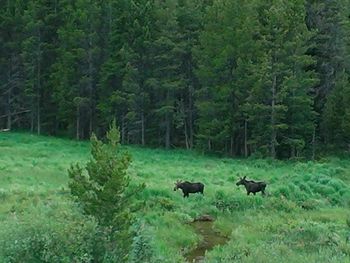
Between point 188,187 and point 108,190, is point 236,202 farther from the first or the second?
point 108,190

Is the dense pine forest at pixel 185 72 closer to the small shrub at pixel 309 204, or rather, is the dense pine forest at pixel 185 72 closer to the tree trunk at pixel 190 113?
the tree trunk at pixel 190 113

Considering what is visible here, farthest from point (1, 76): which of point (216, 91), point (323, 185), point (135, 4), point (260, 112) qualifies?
point (323, 185)

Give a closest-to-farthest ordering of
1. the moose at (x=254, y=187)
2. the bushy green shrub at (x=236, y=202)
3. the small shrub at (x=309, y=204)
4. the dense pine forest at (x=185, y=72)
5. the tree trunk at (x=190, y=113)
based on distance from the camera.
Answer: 1. the bushy green shrub at (x=236, y=202)
2. the small shrub at (x=309, y=204)
3. the moose at (x=254, y=187)
4. the dense pine forest at (x=185, y=72)
5. the tree trunk at (x=190, y=113)

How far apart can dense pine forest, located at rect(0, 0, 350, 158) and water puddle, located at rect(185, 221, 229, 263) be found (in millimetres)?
19803

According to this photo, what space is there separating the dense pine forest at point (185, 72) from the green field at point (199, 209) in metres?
Answer: 5.39

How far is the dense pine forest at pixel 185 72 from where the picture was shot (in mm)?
43000

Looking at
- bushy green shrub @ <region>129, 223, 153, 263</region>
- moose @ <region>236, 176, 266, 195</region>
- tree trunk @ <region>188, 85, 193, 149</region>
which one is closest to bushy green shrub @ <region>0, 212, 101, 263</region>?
bushy green shrub @ <region>129, 223, 153, 263</region>

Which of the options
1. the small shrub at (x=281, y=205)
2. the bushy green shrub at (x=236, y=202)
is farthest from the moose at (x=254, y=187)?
the small shrub at (x=281, y=205)

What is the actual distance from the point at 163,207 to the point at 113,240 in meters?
9.88

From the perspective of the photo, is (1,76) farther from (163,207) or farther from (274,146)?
(163,207)

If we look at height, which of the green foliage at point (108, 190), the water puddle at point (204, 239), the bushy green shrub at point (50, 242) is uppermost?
the green foliage at point (108, 190)

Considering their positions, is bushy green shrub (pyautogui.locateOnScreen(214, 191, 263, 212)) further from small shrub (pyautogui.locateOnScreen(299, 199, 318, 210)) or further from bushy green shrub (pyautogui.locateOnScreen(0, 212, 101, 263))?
bushy green shrub (pyautogui.locateOnScreen(0, 212, 101, 263))

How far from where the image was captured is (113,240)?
13.7 metres

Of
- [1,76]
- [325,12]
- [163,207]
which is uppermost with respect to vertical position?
[325,12]
